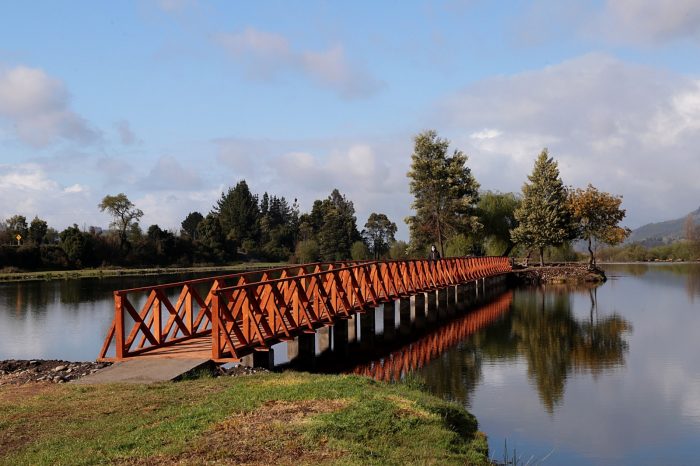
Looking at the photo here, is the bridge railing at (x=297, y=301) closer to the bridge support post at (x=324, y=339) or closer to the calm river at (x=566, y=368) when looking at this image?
the bridge support post at (x=324, y=339)

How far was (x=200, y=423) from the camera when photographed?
767 cm

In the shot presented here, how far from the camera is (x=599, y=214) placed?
176 ft

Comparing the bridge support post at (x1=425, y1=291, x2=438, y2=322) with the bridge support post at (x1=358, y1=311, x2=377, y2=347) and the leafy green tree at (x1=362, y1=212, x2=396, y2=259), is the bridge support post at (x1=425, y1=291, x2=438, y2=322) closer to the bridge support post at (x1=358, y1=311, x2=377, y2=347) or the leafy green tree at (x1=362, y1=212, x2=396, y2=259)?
the bridge support post at (x1=358, y1=311, x2=377, y2=347)

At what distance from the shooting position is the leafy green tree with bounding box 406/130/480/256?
54.1 metres

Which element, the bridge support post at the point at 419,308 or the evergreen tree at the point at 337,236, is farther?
the evergreen tree at the point at 337,236

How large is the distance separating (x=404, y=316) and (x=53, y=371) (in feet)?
59.1

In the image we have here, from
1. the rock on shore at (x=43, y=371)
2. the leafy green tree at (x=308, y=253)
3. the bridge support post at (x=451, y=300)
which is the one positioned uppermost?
the leafy green tree at (x=308, y=253)

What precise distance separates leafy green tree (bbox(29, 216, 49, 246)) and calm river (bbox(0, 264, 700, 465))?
38103 millimetres

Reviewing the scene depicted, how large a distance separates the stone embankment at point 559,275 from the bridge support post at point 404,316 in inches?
958

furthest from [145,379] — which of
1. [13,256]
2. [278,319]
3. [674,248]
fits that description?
[674,248]

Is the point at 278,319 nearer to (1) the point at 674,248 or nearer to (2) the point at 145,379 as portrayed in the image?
(2) the point at 145,379

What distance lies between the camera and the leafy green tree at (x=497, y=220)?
5950 cm

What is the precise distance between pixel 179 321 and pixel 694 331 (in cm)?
1876

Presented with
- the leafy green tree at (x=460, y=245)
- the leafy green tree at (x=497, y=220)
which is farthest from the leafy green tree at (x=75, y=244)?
the leafy green tree at (x=497, y=220)
